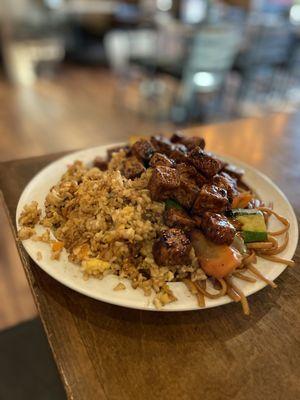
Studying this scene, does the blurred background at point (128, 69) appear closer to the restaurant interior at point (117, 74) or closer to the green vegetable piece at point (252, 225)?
the restaurant interior at point (117, 74)

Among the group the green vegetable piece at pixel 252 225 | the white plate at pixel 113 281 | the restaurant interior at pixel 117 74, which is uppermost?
the green vegetable piece at pixel 252 225

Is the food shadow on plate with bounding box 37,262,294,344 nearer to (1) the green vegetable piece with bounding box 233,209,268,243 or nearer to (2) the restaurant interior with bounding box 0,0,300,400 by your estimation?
(1) the green vegetable piece with bounding box 233,209,268,243

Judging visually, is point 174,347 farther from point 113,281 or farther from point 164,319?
point 113,281

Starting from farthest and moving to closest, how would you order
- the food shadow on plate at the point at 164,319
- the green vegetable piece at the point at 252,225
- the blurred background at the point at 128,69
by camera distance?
1. the blurred background at the point at 128,69
2. the green vegetable piece at the point at 252,225
3. the food shadow on plate at the point at 164,319

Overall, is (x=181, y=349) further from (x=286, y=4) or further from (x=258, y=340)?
(x=286, y=4)

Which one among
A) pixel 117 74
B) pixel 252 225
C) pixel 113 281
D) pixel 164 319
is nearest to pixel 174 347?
pixel 164 319

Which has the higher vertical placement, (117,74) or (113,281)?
(113,281)

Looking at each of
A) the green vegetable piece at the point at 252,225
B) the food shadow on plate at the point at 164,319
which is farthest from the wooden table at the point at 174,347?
the green vegetable piece at the point at 252,225
